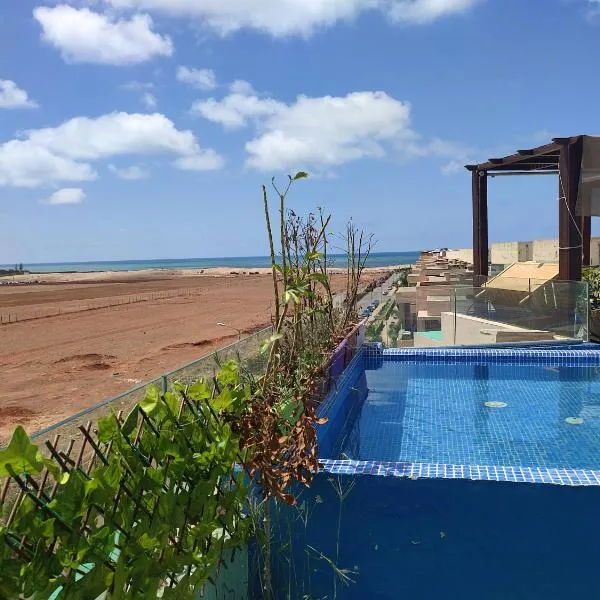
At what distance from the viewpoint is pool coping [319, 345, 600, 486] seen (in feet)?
9.84

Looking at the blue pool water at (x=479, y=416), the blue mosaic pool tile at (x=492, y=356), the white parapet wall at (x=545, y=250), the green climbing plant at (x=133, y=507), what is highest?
the white parapet wall at (x=545, y=250)

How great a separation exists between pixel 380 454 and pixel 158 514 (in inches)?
148

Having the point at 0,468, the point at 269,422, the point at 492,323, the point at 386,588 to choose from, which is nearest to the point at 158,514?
the point at 0,468

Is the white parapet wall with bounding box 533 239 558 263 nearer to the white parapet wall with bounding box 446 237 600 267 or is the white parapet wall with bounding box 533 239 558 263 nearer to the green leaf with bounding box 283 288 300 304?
the white parapet wall with bounding box 446 237 600 267

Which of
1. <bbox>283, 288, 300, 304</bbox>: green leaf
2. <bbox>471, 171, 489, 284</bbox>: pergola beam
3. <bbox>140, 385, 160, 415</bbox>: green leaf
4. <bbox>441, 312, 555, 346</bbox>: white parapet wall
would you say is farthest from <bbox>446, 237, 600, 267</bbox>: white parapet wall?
<bbox>140, 385, 160, 415</bbox>: green leaf

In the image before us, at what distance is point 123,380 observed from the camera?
12.1 meters

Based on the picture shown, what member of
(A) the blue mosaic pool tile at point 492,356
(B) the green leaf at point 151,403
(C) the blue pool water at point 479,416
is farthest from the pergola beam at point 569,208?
(B) the green leaf at point 151,403

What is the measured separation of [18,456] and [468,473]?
7.66ft

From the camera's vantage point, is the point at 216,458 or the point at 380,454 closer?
the point at 216,458

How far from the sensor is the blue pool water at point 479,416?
521 centimetres

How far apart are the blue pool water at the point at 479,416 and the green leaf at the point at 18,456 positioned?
3310mm

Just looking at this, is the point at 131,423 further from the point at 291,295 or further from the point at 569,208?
the point at 569,208

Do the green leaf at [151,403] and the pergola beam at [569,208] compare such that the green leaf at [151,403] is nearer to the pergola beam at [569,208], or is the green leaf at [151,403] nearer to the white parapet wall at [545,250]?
the pergola beam at [569,208]

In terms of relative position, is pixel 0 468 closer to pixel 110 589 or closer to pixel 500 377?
pixel 110 589
